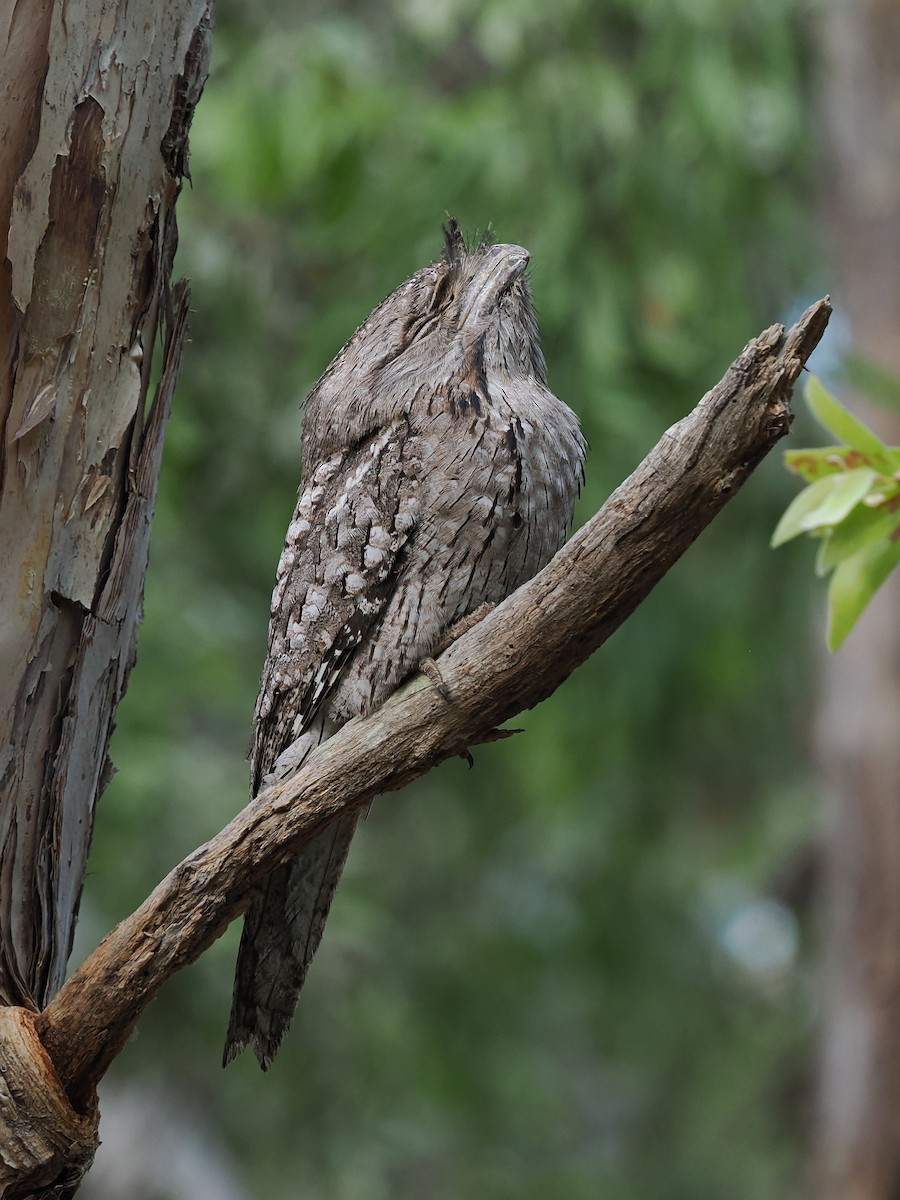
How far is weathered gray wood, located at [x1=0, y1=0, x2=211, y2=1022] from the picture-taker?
1799 millimetres

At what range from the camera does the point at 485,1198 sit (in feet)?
32.7

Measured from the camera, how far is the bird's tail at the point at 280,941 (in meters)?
2.12

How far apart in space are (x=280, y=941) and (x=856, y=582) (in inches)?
43.7

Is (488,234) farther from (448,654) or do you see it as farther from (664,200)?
(664,200)

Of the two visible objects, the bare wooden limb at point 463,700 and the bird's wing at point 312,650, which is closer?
the bare wooden limb at point 463,700

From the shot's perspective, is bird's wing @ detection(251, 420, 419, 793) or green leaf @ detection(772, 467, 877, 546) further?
bird's wing @ detection(251, 420, 419, 793)

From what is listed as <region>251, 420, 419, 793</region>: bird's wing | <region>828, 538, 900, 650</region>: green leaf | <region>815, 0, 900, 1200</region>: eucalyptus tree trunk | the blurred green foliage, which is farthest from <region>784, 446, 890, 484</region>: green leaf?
<region>815, 0, 900, 1200</region>: eucalyptus tree trunk

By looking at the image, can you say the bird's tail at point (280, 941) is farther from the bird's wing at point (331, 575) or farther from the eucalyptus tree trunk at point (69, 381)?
the eucalyptus tree trunk at point (69, 381)

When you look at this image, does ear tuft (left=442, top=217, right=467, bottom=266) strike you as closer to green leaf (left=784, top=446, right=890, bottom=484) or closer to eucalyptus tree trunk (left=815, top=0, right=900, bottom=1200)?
green leaf (left=784, top=446, right=890, bottom=484)

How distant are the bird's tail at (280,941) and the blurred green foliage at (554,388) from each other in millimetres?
1337

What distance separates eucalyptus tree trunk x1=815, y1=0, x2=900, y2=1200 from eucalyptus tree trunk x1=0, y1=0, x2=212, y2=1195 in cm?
506

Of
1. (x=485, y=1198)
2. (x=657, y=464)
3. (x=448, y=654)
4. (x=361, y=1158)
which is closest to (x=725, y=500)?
(x=657, y=464)

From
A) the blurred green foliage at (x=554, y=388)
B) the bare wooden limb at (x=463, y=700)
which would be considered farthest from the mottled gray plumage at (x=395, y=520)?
the blurred green foliage at (x=554, y=388)

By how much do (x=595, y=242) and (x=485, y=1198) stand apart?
24.7 ft
